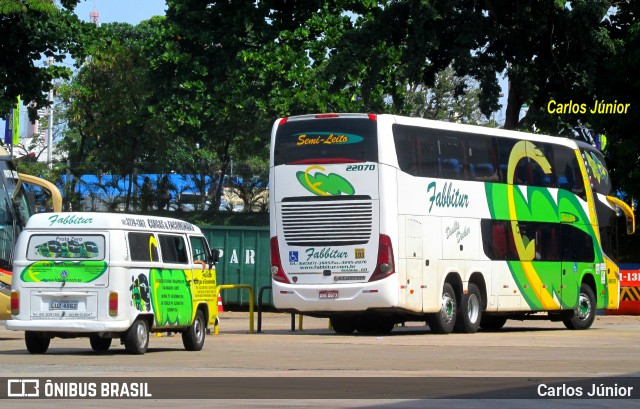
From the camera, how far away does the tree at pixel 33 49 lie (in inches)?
1577

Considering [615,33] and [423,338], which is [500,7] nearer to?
[615,33]

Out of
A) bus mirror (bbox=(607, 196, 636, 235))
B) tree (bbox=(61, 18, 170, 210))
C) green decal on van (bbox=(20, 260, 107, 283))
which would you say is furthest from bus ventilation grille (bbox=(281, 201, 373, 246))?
tree (bbox=(61, 18, 170, 210))

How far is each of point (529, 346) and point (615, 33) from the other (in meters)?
27.5

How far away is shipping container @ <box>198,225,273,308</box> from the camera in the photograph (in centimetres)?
3984

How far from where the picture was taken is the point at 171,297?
2050 centimetres

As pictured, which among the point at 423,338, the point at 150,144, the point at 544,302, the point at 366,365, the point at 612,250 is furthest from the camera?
the point at 150,144

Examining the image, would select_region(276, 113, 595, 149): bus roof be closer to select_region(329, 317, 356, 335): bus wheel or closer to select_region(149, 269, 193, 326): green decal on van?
select_region(329, 317, 356, 335): bus wheel

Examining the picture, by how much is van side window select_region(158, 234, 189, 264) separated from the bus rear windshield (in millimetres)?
Result: 5352

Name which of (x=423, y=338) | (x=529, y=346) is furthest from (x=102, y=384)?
(x=423, y=338)

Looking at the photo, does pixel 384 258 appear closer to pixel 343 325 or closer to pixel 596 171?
pixel 343 325

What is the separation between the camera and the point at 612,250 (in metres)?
33.1

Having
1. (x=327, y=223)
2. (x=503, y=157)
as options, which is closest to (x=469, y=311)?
(x=503, y=157)

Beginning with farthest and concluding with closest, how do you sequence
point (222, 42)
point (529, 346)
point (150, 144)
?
point (150, 144), point (222, 42), point (529, 346)

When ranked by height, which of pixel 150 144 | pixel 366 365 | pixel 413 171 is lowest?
pixel 366 365
